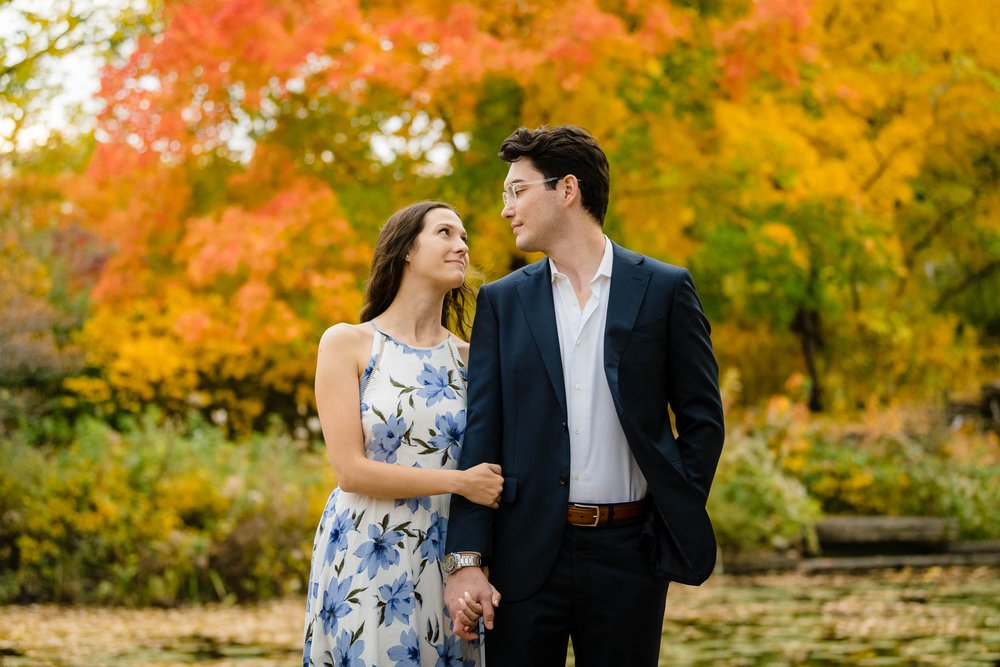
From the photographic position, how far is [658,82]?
392 inches

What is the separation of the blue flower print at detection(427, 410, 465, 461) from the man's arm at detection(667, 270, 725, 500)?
0.60 meters

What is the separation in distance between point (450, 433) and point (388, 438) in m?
0.17

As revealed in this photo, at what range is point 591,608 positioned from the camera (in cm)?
263

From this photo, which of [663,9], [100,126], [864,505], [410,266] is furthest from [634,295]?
[864,505]

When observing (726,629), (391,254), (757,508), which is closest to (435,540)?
(391,254)

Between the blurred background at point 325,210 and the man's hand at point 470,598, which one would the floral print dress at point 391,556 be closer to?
the man's hand at point 470,598

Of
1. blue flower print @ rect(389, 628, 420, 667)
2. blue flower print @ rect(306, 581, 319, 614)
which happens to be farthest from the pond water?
blue flower print @ rect(389, 628, 420, 667)

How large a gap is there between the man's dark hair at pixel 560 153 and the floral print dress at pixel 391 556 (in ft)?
2.22

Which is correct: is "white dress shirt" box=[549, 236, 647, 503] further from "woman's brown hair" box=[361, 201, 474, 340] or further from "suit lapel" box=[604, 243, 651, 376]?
"woman's brown hair" box=[361, 201, 474, 340]

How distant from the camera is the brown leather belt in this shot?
104 inches

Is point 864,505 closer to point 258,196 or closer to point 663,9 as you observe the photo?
point 663,9

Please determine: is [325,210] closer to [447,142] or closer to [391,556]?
[447,142]

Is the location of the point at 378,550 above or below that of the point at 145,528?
above

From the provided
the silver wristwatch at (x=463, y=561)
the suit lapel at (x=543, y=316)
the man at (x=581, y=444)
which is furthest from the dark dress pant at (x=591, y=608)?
the suit lapel at (x=543, y=316)
